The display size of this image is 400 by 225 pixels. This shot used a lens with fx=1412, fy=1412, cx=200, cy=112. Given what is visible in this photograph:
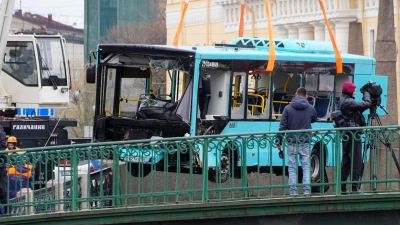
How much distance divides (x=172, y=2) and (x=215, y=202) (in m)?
69.4

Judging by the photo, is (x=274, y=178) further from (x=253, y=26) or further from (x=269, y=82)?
(x=253, y=26)

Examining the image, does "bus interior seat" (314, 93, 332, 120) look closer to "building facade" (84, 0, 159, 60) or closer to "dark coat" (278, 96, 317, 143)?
"dark coat" (278, 96, 317, 143)

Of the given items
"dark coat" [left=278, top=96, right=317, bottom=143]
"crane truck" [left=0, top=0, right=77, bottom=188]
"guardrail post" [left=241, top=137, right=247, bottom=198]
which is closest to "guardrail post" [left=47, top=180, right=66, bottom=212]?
"guardrail post" [left=241, top=137, right=247, bottom=198]

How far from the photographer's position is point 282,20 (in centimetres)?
7069

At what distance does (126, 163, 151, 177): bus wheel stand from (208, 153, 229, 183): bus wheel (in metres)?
0.86

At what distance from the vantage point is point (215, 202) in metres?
17.6

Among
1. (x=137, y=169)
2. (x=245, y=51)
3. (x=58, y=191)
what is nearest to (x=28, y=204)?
(x=58, y=191)

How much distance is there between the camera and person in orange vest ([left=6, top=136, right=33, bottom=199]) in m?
18.1

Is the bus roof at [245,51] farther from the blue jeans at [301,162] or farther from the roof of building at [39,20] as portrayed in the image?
the roof of building at [39,20]

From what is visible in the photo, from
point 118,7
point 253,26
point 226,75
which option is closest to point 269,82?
point 226,75

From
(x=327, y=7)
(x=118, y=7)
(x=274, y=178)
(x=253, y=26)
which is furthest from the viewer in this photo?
(x=118, y=7)

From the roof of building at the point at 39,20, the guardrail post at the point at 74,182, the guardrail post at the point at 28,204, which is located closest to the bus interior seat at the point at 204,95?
the guardrail post at the point at 74,182

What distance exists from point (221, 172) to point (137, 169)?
1.15 m

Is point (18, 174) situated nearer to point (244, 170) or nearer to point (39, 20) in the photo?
point (244, 170)
